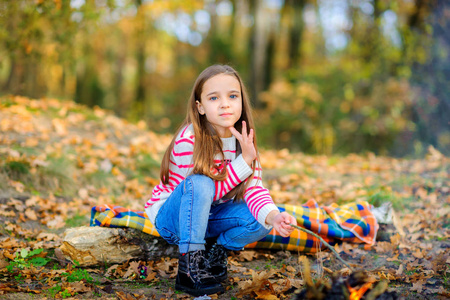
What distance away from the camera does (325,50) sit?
16.1 m

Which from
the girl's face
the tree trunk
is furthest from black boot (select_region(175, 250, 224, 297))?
the tree trunk

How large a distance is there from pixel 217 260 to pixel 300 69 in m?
9.33

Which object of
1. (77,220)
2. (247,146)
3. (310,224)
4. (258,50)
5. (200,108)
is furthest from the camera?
(258,50)

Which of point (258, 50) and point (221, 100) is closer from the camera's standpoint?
point (221, 100)

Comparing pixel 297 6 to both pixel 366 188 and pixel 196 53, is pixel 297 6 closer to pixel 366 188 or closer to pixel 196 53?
pixel 196 53

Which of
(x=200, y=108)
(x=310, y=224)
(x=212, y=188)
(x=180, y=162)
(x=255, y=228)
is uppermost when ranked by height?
(x=200, y=108)

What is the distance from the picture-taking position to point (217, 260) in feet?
8.36

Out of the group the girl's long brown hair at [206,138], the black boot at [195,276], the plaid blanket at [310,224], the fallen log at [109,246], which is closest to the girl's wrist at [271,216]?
the girl's long brown hair at [206,138]

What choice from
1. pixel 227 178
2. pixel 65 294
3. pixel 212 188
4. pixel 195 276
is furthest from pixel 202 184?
pixel 65 294

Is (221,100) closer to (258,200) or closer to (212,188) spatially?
(212,188)

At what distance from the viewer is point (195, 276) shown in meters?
2.33

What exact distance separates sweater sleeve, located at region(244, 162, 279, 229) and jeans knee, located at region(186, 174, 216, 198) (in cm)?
26

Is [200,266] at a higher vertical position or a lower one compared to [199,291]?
higher

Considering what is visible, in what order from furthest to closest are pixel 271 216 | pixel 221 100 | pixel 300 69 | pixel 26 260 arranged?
pixel 300 69
pixel 26 260
pixel 221 100
pixel 271 216
